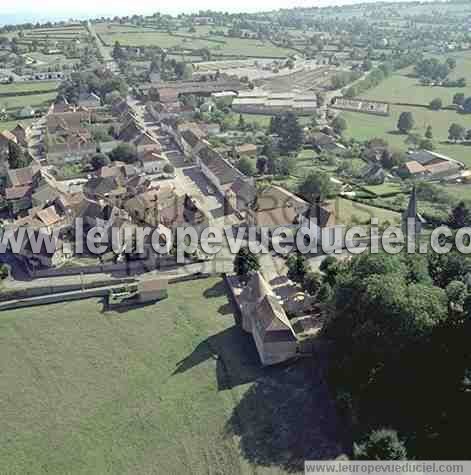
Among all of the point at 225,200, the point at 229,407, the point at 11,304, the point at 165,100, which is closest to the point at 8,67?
the point at 165,100

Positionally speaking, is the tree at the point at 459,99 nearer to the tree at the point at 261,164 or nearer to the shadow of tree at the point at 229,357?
the tree at the point at 261,164

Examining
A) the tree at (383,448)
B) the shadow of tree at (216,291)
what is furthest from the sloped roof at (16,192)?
the tree at (383,448)

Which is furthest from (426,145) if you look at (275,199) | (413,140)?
(275,199)

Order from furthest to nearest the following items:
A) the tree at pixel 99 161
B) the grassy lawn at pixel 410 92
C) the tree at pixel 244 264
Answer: the grassy lawn at pixel 410 92
the tree at pixel 99 161
the tree at pixel 244 264

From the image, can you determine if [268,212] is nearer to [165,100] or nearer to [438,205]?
[438,205]

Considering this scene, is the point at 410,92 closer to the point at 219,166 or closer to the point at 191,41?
the point at 219,166

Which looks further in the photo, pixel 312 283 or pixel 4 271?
pixel 4 271
